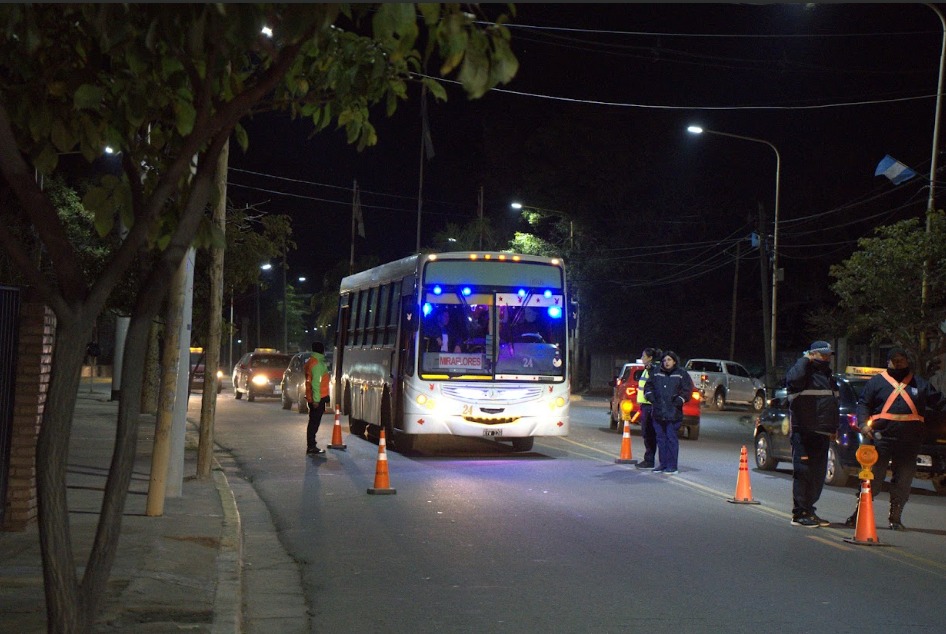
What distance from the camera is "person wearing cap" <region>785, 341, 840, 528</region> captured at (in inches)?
477

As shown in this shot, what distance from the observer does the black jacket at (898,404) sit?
12375mm

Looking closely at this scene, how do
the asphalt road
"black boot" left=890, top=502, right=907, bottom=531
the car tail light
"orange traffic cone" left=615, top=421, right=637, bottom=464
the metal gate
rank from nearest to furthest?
the asphalt road < the metal gate < "black boot" left=890, top=502, right=907, bottom=531 < the car tail light < "orange traffic cone" left=615, top=421, right=637, bottom=464

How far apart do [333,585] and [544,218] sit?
157 ft

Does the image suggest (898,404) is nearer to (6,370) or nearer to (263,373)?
(6,370)

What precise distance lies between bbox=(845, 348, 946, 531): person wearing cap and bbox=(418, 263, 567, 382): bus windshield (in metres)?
7.93

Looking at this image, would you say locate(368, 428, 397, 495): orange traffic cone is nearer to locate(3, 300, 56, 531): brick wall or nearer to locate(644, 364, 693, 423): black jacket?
locate(644, 364, 693, 423): black jacket

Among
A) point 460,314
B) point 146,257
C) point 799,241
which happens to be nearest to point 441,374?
A: point 460,314

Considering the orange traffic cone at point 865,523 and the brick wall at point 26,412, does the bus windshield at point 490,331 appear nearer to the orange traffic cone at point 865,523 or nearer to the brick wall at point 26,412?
the orange traffic cone at point 865,523

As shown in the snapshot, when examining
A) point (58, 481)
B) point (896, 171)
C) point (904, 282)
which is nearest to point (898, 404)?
point (58, 481)

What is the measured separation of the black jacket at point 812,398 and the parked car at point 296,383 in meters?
22.0

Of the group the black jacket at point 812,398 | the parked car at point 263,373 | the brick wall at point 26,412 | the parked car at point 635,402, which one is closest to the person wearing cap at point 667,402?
the black jacket at point 812,398

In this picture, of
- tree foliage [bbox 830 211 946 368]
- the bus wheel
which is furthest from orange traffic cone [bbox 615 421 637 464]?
tree foliage [bbox 830 211 946 368]

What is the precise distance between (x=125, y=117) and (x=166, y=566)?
164 inches

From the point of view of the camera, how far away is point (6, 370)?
10719mm
